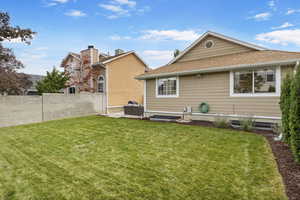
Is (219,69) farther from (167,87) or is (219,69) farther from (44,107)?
(44,107)

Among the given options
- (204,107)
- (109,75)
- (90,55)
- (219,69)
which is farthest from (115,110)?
(219,69)

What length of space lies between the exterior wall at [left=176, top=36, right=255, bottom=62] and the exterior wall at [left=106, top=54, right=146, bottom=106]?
5.15 metres

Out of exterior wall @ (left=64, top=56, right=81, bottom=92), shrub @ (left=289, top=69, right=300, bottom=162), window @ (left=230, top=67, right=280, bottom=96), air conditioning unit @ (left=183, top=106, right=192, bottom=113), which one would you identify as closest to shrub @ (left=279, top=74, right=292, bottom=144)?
shrub @ (left=289, top=69, right=300, bottom=162)

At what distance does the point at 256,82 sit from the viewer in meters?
7.02

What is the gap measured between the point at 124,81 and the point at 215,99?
30.4 feet

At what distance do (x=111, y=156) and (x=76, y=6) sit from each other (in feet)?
34.8

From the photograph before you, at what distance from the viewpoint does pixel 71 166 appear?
3.38 metres

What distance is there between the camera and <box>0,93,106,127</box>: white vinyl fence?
8.66m

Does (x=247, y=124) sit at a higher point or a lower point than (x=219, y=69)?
lower

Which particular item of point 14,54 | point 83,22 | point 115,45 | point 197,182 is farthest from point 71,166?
point 115,45

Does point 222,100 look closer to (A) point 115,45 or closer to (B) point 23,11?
(B) point 23,11

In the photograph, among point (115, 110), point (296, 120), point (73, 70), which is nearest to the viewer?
point (296, 120)

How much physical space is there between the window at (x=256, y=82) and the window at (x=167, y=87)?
10.0 feet

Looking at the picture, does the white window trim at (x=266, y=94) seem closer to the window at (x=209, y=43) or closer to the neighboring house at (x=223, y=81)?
the neighboring house at (x=223, y=81)
